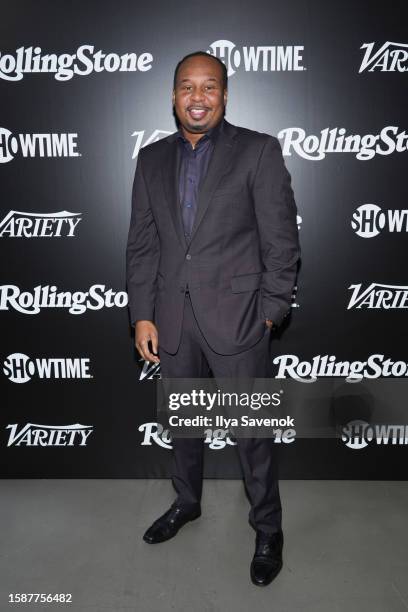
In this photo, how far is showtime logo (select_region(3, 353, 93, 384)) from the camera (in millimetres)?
2912

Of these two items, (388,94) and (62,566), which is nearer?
(62,566)

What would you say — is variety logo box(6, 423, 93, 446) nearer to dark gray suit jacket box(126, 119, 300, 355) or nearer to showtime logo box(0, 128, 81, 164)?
dark gray suit jacket box(126, 119, 300, 355)

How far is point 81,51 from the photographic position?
2629 mm

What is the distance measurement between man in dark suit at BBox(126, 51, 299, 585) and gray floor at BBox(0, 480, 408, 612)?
0.17 meters

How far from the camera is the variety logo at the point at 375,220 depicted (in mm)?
2707

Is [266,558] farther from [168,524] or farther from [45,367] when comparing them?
[45,367]

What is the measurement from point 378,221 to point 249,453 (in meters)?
1.31

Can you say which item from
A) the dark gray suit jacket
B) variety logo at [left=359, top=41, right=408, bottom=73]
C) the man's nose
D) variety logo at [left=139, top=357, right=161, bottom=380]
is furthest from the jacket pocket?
variety logo at [left=359, top=41, right=408, bottom=73]

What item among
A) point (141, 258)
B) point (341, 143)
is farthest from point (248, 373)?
point (341, 143)

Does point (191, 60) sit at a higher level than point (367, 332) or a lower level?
higher

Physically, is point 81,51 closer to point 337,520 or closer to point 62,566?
point 62,566

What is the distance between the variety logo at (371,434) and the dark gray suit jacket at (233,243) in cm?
109

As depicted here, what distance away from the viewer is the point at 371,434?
2932mm

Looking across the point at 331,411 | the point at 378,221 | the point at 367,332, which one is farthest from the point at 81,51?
the point at 331,411
